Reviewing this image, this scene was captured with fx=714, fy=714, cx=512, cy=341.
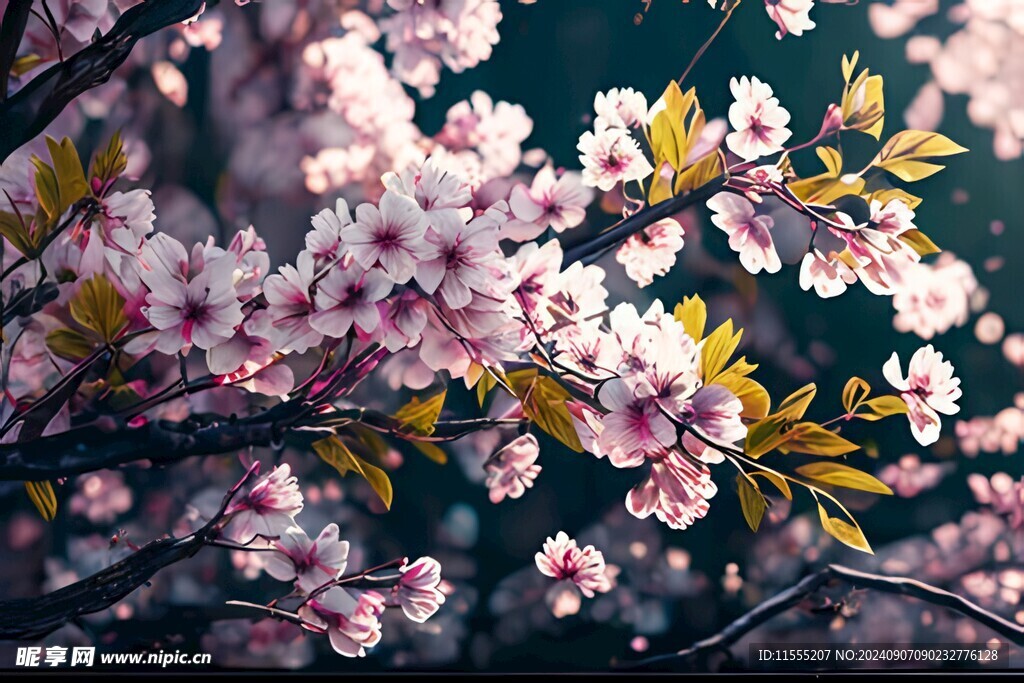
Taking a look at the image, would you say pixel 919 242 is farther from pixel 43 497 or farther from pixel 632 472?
pixel 43 497

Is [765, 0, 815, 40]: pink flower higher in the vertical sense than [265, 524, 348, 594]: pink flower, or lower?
higher

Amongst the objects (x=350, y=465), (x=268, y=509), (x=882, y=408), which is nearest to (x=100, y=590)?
(x=268, y=509)

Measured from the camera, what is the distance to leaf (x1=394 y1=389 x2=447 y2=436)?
1.04 metres

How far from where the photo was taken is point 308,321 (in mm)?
1025

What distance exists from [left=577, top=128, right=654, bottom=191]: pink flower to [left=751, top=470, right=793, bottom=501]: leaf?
1.52 feet

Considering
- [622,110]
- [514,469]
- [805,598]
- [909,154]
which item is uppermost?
[622,110]

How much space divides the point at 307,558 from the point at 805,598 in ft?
2.39

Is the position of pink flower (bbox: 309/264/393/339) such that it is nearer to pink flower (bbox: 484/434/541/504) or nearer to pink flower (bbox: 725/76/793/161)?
pink flower (bbox: 484/434/541/504)

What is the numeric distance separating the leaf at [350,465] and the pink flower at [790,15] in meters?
0.87

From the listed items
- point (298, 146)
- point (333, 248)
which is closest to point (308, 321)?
point (333, 248)

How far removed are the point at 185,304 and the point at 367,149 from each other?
34cm

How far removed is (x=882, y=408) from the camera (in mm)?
1037

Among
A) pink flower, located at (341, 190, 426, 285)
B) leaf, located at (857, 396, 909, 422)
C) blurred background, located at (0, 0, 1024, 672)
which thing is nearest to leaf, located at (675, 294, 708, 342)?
blurred background, located at (0, 0, 1024, 672)

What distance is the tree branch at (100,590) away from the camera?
1.05m
